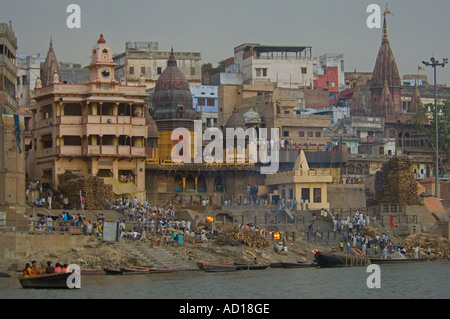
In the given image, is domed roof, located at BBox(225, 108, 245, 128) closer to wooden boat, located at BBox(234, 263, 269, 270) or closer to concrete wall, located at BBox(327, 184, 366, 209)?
concrete wall, located at BBox(327, 184, 366, 209)

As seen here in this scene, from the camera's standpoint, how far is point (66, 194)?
200ft

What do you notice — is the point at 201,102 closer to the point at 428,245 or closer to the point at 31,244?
the point at 428,245

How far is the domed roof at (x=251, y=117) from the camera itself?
85.1 metres

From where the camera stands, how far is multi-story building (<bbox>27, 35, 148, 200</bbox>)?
66.8 metres

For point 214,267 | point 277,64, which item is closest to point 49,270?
point 214,267

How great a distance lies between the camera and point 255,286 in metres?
44.9

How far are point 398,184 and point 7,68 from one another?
26821mm

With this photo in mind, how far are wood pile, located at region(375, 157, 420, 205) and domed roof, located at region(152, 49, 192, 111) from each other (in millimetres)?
15294

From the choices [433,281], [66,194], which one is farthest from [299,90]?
[433,281]

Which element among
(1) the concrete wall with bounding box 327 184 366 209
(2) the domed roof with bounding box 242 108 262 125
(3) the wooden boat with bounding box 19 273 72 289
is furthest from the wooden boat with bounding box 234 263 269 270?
(2) the domed roof with bounding box 242 108 262 125

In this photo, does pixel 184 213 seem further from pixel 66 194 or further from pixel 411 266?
pixel 411 266

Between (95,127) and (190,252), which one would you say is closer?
(190,252)

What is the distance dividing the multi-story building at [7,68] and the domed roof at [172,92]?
59.2 ft
